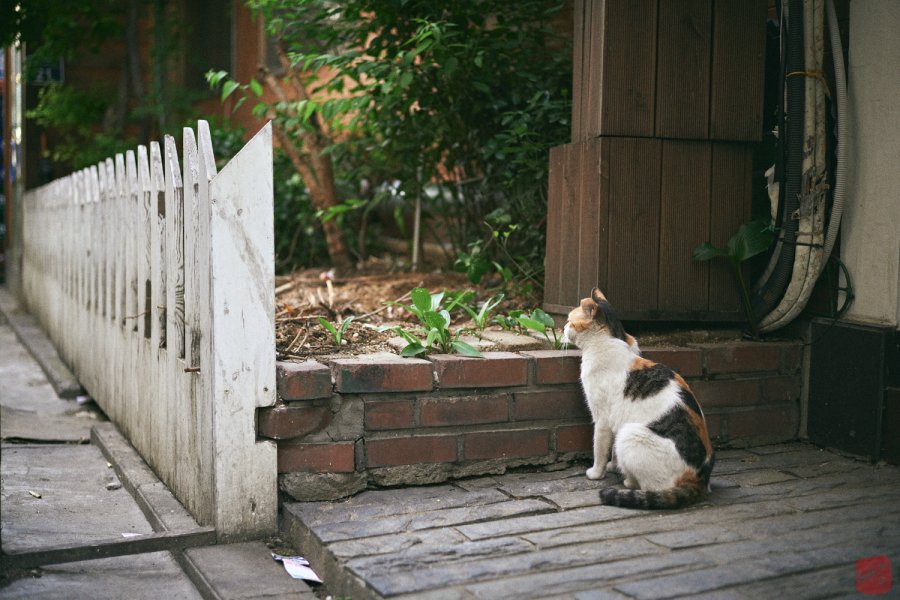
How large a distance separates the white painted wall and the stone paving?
69cm

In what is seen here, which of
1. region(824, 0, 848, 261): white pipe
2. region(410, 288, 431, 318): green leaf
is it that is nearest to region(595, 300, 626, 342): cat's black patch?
region(410, 288, 431, 318): green leaf

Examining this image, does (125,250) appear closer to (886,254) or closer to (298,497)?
(298,497)

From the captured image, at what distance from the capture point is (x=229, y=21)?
15.1 m

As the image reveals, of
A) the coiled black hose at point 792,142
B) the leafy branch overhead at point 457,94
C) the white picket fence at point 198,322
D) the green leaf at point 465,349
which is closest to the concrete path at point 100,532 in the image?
the white picket fence at point 198,322

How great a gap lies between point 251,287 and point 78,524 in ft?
3.86

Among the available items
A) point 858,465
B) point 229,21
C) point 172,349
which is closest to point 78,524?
point 172,349

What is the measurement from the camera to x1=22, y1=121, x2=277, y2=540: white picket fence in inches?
114

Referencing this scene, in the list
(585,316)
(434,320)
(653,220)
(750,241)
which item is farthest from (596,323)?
(750,241)

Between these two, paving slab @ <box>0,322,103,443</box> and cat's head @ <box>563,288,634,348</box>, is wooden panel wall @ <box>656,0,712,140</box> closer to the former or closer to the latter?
cat's head @ <box>563,288,634,348</box>

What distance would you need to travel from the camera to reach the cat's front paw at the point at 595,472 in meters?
3.21

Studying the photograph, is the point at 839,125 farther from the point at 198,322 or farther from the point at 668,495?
the point at 198,322

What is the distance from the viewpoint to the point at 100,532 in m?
3.21

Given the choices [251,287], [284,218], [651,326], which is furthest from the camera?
[284,218]

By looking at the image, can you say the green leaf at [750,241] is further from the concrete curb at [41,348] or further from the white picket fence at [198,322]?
the concrete curb at [41,348]
